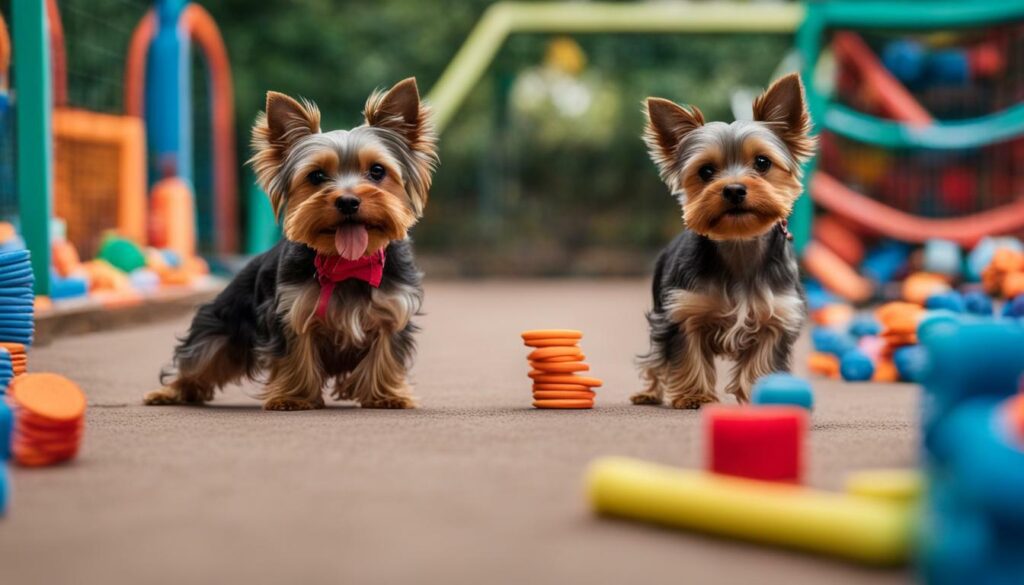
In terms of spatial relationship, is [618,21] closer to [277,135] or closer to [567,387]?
[277,135]

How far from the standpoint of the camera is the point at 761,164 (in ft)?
16.1

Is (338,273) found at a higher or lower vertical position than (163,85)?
lower

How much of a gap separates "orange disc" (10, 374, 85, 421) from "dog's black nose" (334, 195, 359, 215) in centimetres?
143

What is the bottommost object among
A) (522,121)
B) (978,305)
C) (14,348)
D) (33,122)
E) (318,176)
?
(14,348)

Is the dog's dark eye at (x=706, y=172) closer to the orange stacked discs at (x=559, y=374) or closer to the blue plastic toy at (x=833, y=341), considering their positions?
the orange stacked discs at (x=559, y=374)

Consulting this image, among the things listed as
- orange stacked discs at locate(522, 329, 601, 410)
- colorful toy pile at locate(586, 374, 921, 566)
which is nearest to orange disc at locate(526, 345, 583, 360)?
orange stacked discs at locate(522, 329, 601, 410)

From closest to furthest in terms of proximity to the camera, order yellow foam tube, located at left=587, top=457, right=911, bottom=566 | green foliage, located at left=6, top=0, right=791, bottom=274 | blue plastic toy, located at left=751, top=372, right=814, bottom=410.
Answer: yellow foam tube, located at left=587, top=457, right=911, bottom=566 < blue plastic toy, located at left=751, top=372, right=814, bottom=410 < green foliage, located at left=6, top=0, right=791, bottom=274

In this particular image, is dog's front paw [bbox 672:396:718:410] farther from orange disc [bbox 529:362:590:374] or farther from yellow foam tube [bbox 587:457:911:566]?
yellow foam tube [bbox 587:457:911:566]

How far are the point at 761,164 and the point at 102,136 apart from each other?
7.75 m

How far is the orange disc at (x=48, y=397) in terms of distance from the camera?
3.40 m

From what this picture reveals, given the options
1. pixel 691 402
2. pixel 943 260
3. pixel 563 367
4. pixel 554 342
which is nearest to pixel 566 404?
pixel 563 367

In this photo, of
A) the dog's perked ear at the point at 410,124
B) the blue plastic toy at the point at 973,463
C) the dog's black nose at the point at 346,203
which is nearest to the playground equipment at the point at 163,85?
the dog's perked ear at the point at 410,124

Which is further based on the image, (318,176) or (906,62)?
(906,62)

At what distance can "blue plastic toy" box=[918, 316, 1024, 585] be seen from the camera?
200cm
